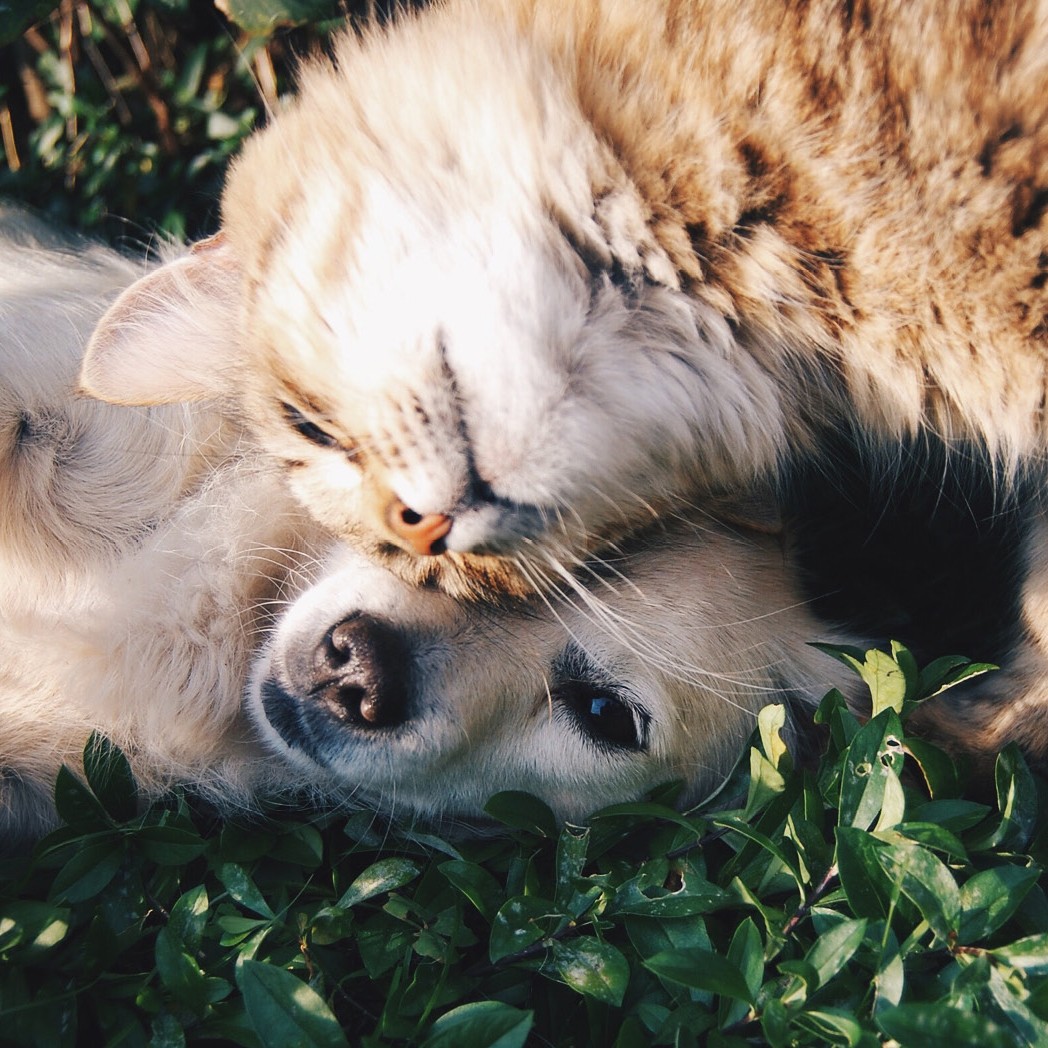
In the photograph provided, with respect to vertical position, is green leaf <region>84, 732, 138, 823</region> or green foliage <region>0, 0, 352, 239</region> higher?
green foliage <region>0, 0, 352, 239</region>

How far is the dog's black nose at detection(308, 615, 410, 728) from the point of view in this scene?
6.51ft

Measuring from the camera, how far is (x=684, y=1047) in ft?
5.04

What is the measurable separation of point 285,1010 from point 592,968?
1.51ft

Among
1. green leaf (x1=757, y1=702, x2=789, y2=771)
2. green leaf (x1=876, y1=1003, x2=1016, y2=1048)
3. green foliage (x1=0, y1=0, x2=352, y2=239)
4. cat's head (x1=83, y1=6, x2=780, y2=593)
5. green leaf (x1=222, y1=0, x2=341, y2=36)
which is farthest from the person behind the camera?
green foliage (x1=0, y1=0, x2=352, y2=239)

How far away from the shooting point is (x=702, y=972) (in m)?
1.53

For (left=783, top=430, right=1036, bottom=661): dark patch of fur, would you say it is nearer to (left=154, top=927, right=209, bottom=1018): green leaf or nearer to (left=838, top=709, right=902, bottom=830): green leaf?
(left=838, top=709, right=902, bottom=830): green leaf

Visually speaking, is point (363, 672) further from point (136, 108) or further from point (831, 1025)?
point (136, 108)

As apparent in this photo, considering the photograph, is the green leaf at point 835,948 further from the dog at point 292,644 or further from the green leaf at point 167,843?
the green leaf at point 167,843

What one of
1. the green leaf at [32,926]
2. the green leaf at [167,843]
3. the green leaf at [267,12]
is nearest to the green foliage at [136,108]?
the green leaf at [267,12]

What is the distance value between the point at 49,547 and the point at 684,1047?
1589 mm

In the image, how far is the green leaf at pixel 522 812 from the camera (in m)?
1.93

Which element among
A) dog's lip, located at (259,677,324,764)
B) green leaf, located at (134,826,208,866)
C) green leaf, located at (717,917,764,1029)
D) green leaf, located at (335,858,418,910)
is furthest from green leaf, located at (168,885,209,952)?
green leaf, located at (717,917,764,1029)

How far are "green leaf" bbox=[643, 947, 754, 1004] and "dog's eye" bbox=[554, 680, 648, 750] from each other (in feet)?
1.92

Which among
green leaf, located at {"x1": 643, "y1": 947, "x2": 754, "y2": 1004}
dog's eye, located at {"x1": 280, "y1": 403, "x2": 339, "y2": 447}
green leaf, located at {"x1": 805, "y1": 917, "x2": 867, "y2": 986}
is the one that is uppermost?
dog's eye, located at {"x1": 280, "y1": 403, "x2": 339, "y2": 447}
